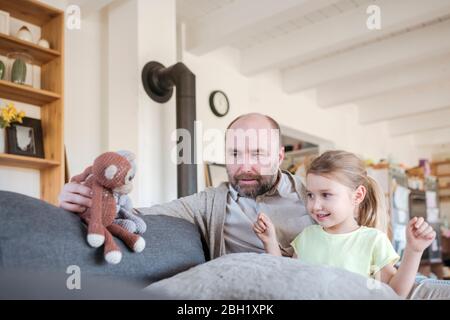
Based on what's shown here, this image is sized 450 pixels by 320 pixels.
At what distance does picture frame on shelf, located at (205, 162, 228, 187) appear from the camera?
422 cm

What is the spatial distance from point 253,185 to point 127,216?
0.53m

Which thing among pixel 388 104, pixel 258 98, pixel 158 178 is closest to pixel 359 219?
pixel 158 178

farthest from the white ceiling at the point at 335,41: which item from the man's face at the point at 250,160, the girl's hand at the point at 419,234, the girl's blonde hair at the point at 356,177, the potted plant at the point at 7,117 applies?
the girl's hand at the point at 419,234

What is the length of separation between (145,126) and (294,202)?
1961mm

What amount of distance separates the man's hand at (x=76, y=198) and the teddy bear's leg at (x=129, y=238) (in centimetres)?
8

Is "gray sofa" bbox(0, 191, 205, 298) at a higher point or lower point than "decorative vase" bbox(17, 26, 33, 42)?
lower

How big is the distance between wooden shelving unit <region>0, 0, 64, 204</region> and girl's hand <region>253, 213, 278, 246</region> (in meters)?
1.87

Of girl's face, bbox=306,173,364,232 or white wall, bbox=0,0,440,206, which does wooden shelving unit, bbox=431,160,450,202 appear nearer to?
white wall, bbox=0,0,440,206

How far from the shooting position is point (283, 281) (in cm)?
72

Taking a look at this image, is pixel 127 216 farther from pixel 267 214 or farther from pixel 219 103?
pixel 219 103

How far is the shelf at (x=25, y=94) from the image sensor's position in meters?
2.67

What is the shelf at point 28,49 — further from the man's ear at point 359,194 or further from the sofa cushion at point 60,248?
the man's ear at point 359,194

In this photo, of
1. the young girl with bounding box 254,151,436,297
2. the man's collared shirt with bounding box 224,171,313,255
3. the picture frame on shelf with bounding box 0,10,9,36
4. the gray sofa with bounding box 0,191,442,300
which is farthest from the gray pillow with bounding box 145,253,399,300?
the picture frame on shelf with bounding box 0,10,9,36

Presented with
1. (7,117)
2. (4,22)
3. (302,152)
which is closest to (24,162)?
(7,117)
